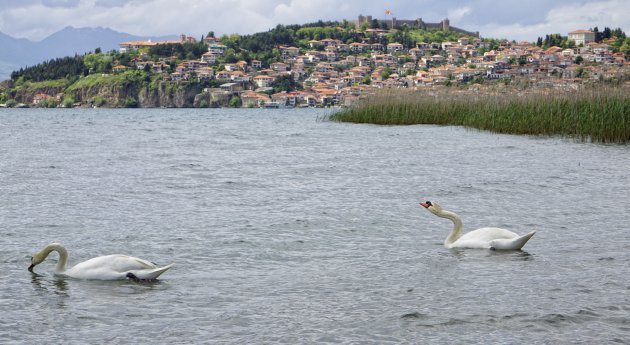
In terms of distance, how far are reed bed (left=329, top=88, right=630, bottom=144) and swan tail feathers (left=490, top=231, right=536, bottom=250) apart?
17.3 m

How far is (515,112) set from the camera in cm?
3353

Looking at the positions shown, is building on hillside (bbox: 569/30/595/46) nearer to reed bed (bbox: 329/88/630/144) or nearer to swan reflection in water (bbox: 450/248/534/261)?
reed bed (bbox: 329/88/630/144)

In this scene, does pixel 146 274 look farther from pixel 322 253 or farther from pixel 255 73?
pixel 255 73

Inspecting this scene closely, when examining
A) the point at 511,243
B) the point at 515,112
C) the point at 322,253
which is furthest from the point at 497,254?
the point at 515,112

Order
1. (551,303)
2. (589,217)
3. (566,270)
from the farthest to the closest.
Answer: (589,217), (566,270), (551,303)

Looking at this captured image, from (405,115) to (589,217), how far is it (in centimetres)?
2806

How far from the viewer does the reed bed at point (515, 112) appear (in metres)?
27.5

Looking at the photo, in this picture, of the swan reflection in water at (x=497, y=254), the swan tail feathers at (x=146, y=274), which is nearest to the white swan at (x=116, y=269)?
the swan tail feathers at (x=146, y=274)

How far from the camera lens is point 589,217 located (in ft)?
44.6

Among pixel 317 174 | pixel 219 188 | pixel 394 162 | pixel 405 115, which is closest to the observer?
pixel 219 188

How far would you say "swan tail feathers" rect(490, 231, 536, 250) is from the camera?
423 inches

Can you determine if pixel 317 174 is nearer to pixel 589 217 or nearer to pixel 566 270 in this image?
pixel 589 217

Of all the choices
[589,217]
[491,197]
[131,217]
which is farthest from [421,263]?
[491,197]

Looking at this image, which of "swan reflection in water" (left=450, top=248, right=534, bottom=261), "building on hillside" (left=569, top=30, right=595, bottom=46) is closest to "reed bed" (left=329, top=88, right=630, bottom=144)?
"swan reflection in water" (left=450, top=248, right=534, bottom=261)
